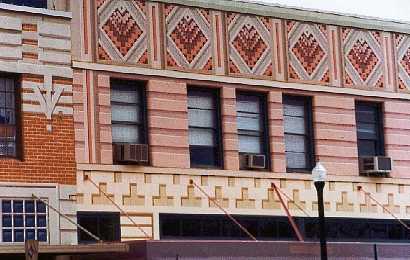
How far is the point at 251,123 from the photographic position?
94.8ft

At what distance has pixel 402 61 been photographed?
103 ft

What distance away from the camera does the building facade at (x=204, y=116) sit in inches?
1012

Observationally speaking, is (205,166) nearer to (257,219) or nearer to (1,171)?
(257,219)

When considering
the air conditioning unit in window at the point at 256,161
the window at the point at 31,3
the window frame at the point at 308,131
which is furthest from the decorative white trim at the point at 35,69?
the window frame at the point at 308,131

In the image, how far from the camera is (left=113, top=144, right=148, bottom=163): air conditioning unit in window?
1042 inches

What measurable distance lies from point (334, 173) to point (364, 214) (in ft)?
4.02

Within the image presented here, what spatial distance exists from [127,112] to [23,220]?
346 centimetres

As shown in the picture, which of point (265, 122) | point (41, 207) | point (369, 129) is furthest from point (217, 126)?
point (41, 207)

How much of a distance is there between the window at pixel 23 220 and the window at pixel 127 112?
2.42 metres

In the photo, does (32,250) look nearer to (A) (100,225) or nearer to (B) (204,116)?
(A) (100,225)

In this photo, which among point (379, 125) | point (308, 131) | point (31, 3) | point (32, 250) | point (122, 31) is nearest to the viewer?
point (32, 250)

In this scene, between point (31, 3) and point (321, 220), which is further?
point (31, 3)

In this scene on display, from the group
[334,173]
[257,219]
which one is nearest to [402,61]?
[334,173]

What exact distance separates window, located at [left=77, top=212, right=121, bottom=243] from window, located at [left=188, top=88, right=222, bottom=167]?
252 cm
